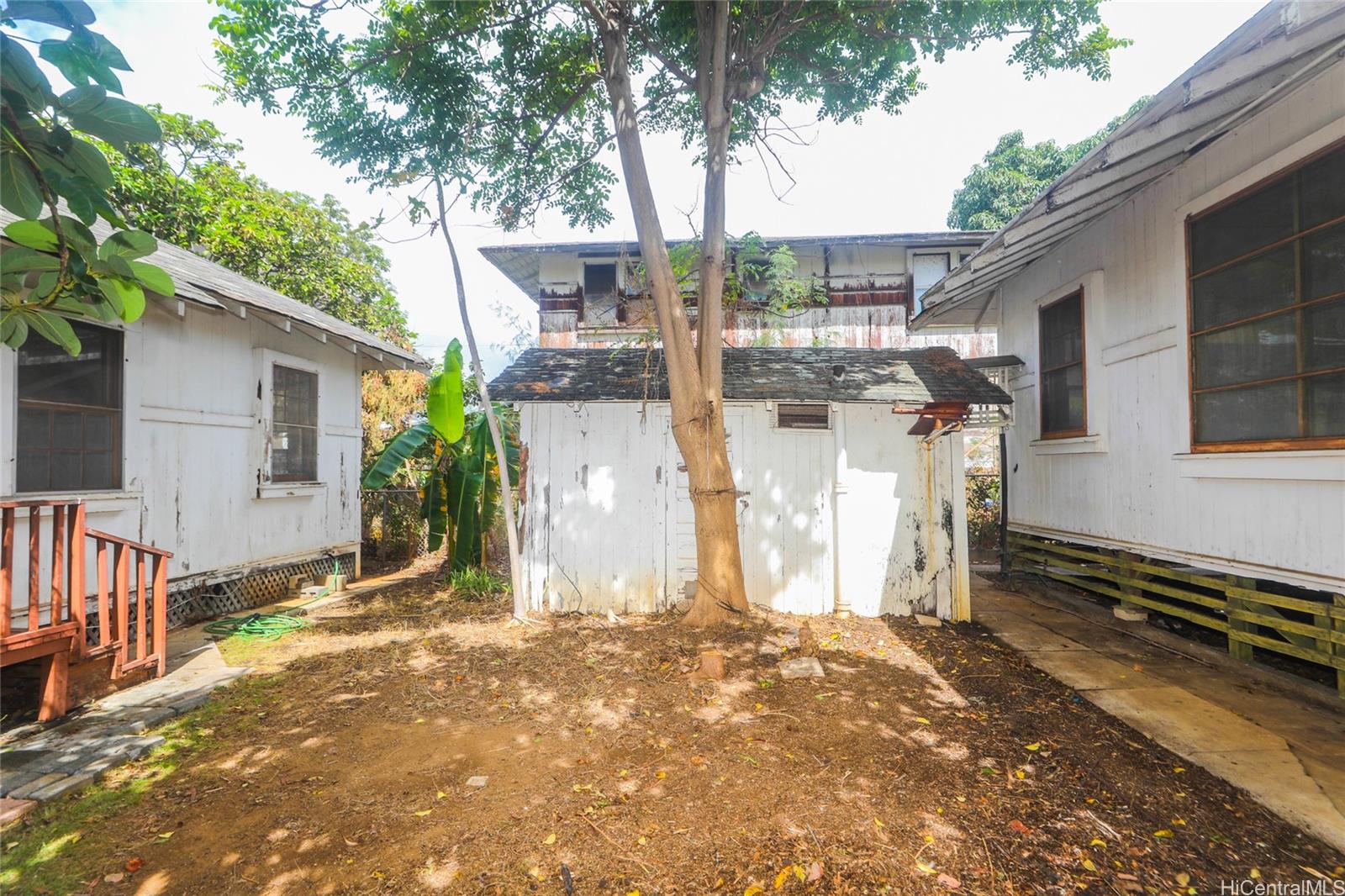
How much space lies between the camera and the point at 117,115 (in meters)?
1.39

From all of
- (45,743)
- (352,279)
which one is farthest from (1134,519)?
(352,279)

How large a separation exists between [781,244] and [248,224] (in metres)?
12.0

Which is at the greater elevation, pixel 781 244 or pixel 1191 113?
pixel 781 244

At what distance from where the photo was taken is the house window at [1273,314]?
376 centimetres

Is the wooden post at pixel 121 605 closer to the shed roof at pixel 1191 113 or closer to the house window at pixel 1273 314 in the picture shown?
the shed roof at pixel 1191 113

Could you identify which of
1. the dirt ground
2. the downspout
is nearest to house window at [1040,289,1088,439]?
the downspout

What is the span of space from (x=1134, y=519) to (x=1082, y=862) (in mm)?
4548

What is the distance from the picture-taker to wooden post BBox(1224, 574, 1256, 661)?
4.82 metres

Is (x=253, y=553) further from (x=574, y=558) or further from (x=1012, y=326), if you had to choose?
(x=1012, y=326)

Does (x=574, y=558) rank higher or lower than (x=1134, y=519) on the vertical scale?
lower

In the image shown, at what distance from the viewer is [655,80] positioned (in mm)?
7199

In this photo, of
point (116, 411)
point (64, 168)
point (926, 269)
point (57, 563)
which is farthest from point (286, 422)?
point (926, 269)

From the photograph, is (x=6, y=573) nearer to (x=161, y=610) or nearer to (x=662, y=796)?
(x=161, y=610)

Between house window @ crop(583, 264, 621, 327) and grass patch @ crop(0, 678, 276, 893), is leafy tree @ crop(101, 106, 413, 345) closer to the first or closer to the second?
house window @ crop(583, 264, 621, 327)
